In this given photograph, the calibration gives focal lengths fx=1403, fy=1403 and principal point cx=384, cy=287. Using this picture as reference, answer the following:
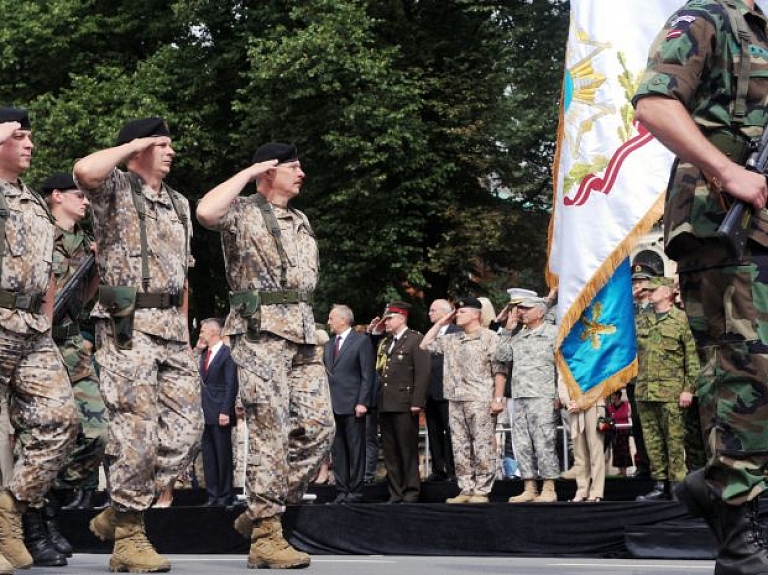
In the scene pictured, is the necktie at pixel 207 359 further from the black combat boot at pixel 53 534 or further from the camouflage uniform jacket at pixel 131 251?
the camouflage uniform jacket at pixel 131 251

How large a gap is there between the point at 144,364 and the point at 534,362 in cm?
671

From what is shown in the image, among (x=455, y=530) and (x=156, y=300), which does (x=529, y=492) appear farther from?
(x=156, y=300)

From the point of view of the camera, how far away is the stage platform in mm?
10172

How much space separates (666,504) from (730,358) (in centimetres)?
561

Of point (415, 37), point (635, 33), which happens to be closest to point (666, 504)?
point (635, 33)

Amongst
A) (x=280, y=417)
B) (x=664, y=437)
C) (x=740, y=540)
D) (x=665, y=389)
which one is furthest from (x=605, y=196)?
(x=740, y=540)

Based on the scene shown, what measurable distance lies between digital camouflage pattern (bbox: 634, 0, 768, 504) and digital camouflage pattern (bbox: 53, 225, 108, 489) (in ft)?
15.6

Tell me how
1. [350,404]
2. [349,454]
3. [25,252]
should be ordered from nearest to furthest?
[25,252] → [349,454] → [350,404]

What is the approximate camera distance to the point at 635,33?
10.5 metres

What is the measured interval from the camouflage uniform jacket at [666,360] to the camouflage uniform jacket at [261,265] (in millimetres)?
4900

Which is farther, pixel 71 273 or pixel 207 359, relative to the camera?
pixel 207 359

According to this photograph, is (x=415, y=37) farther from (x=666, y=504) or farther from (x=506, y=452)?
(x=666, y=504)

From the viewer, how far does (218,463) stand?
1525 cm

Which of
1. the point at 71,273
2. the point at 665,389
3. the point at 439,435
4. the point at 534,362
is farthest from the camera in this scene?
the point at 439,435
